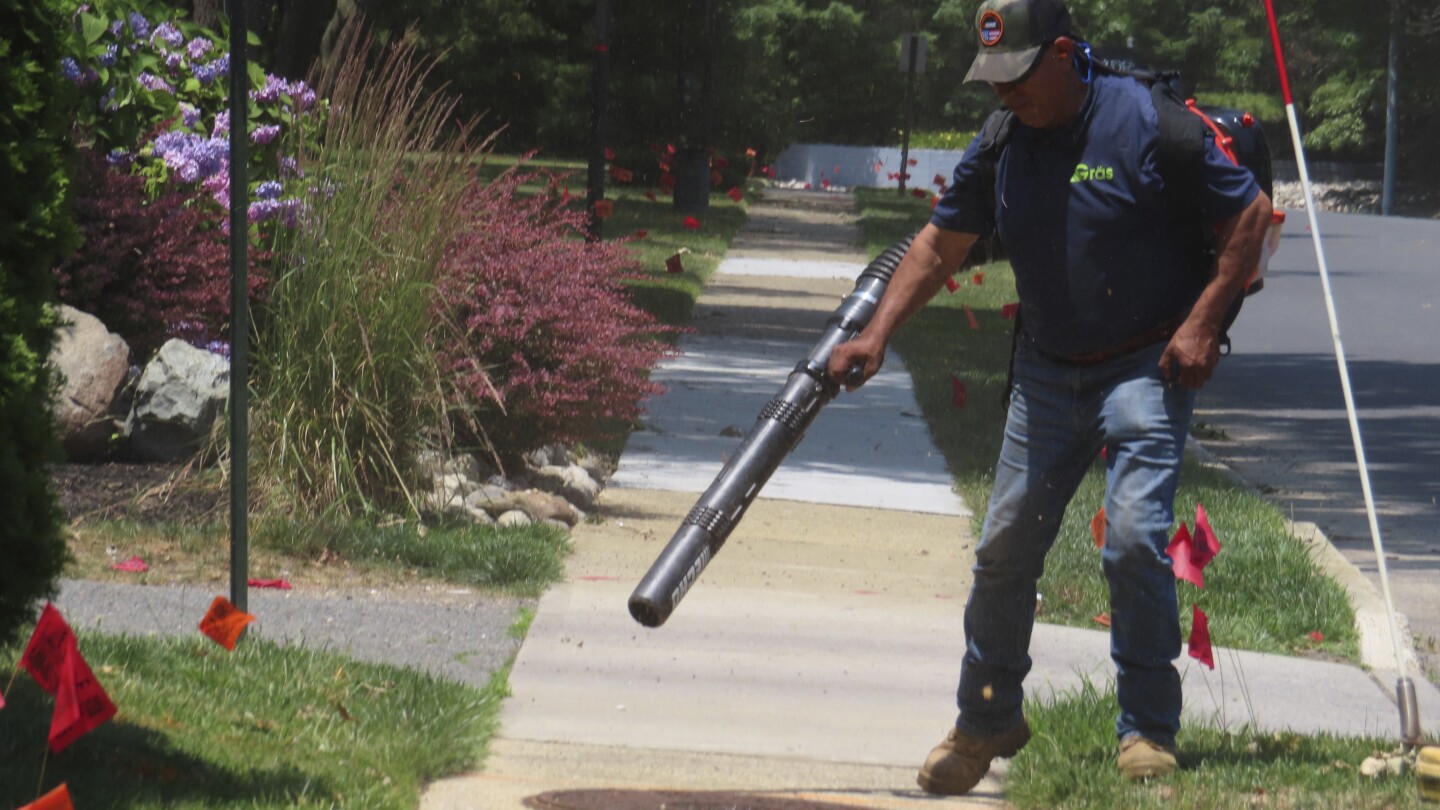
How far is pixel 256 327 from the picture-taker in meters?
7.57

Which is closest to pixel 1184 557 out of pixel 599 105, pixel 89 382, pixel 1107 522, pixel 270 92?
pixel 1107 522

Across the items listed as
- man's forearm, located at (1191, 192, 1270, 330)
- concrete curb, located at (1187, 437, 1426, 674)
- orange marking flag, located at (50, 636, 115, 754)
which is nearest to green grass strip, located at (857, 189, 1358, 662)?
concrete curb, located at (1187, 437, 1426, 674)

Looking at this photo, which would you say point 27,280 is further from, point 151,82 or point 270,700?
point 151,82

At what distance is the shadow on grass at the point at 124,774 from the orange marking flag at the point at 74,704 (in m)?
0.18

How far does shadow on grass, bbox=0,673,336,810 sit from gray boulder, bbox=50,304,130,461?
360 cm

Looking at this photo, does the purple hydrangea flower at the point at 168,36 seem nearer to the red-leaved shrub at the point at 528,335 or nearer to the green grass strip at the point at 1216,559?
the red-leaved shrub at the point at 528,335

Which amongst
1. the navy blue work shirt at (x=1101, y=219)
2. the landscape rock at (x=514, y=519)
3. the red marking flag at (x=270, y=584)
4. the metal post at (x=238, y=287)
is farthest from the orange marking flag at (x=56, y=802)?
the landscape rock at (x=514, y=519)

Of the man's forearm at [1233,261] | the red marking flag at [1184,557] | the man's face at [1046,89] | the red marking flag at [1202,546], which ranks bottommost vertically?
the red marking flag at [1202,546]

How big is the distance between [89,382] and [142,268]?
718 mm

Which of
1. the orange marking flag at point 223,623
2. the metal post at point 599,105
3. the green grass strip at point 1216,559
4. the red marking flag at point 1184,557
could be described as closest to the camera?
the orange marking flag at point 223,623

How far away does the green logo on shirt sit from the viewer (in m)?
4.34

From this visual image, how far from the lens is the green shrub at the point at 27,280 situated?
370 cm

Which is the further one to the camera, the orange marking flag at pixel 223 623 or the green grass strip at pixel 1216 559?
the green grass strip at pixel 1216 559

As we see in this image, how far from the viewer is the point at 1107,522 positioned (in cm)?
436
